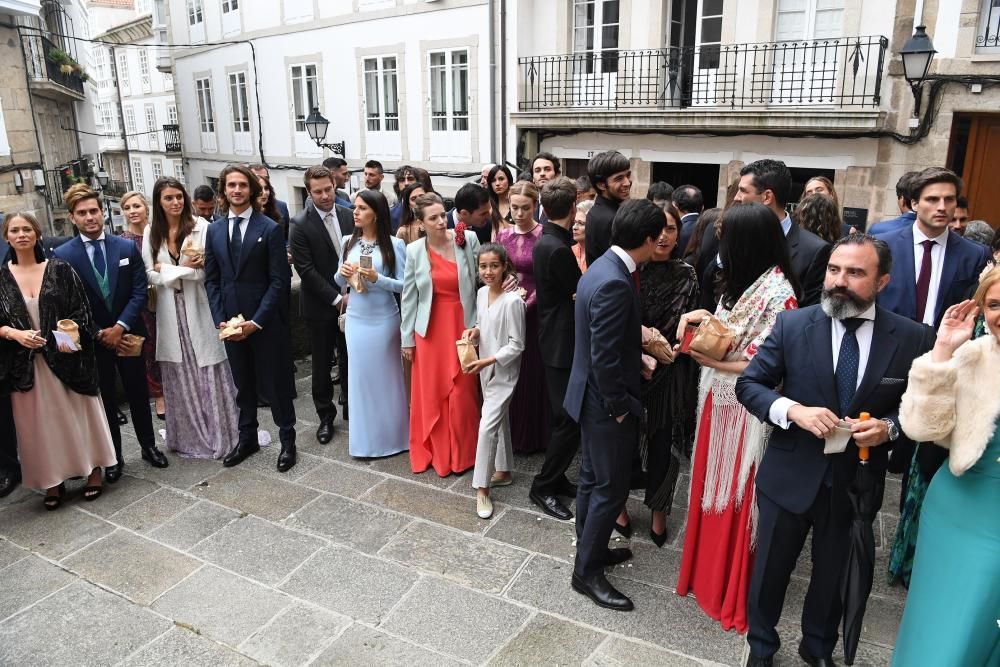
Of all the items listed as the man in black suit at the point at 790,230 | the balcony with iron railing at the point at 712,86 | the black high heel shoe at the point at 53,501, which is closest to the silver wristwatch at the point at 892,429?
the man in black suit at the point at 790,230

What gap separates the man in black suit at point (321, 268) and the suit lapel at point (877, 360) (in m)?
3.76

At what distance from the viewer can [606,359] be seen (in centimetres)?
308

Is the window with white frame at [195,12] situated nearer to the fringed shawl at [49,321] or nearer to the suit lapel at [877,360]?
the fringed shawl at [49,321]

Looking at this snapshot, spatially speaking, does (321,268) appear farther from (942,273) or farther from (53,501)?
(942,273)

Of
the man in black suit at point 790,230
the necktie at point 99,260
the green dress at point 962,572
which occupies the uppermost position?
the man in black suit at point 790,230

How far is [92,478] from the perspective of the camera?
4.61 meters

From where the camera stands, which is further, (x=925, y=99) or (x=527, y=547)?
(x=925, y=99)

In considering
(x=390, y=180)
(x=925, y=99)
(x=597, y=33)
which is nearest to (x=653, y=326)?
(x=925, y=99)

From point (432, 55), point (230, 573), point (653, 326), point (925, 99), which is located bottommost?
point (230, 573)

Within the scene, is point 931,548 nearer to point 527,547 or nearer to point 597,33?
point 527,547

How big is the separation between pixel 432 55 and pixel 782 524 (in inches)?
564

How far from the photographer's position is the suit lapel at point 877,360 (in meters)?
2.51

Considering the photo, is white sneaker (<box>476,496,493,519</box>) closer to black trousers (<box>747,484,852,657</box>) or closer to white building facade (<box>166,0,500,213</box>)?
black trousers (<box>747,484,852,657</box>)

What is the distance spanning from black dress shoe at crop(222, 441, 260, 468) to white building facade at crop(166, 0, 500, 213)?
1043cm
